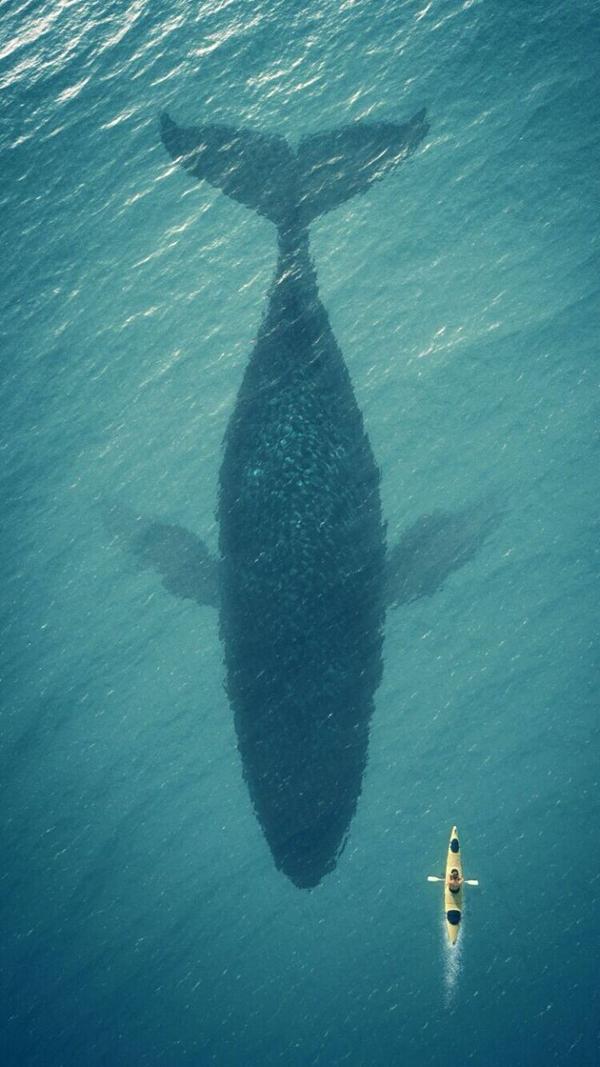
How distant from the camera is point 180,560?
10.5 m

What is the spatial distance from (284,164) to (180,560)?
6443 mm

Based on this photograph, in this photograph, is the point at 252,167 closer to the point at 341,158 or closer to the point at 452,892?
the point at 341,158

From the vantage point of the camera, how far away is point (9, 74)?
500 inches

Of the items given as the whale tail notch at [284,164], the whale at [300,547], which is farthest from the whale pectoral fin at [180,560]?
the whale tail notch at [284,164]

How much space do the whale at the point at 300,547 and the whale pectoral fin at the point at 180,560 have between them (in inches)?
1.3

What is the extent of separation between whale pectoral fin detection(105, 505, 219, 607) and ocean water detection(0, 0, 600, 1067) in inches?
54.8

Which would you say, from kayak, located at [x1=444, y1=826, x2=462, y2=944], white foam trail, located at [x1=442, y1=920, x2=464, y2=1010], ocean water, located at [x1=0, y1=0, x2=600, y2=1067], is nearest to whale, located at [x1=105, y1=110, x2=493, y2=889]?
kayak, located at [x1=444, y1=826, x2=462, y2=944]

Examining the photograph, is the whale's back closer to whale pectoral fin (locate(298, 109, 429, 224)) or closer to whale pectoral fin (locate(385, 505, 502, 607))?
whale pectoral fin (locate(385, 505, 502, 607))

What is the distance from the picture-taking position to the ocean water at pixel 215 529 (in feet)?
39.8

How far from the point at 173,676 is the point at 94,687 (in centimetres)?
150

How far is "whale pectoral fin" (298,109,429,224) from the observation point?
1002cm

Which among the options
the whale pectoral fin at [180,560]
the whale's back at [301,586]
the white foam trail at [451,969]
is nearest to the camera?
the whale's back at [301,586]

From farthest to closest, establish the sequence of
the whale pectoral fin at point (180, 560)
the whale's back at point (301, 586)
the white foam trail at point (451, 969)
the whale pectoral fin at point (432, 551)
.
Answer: the white foam trail at point (451, 969) → the whale pectoral fin at point (180, 560) → the whale pectoral fin at point (432, 551) → the whale's back at point (301, 586)

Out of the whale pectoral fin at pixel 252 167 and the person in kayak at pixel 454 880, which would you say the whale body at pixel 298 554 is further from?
the person in kayak at pixel 454 880
